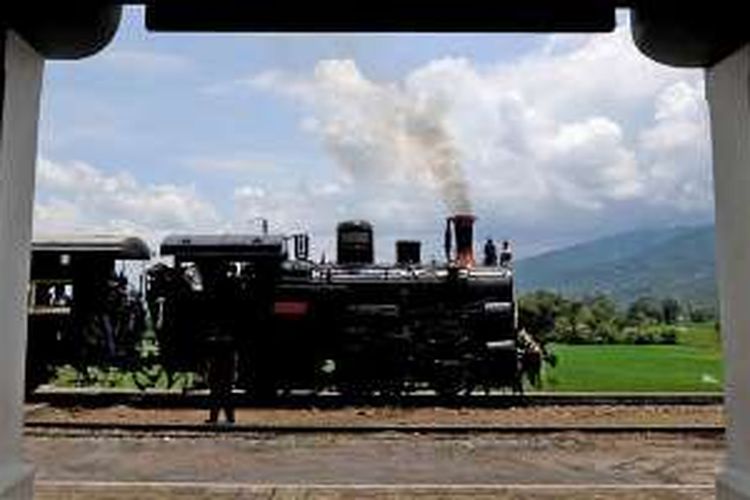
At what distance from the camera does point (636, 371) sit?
2684 cm

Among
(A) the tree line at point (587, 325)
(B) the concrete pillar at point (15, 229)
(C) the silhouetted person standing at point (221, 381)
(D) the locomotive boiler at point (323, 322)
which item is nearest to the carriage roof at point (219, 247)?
(D) the locomotive boiler at point (323, 322)

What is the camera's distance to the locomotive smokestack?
66.2 feet

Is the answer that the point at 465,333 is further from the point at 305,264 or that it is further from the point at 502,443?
the point at 502,443

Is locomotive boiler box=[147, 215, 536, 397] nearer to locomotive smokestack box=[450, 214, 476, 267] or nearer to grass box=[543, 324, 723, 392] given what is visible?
locomotive smokestack box=[450, 214, 476, 267]

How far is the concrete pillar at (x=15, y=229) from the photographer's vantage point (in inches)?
158

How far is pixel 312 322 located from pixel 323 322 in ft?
0.85

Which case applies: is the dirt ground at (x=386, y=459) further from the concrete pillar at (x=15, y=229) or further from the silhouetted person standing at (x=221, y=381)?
the concrete pillar at (x=15, y=229)

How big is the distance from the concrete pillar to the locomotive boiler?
13070mm

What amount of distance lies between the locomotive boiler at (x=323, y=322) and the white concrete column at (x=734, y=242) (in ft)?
44.9

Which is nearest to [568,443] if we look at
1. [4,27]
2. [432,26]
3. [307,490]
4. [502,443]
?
[502,443]

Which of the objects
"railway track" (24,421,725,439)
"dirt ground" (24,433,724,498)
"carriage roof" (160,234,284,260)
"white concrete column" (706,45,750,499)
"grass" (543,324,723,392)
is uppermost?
Answer: "carriage roof" (160,234,284,260)

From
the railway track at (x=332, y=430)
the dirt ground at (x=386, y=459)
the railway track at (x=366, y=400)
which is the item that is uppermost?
the railway track at (x=366, y=400)

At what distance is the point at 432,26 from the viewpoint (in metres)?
4.20

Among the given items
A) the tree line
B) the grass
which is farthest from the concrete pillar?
the tree line
